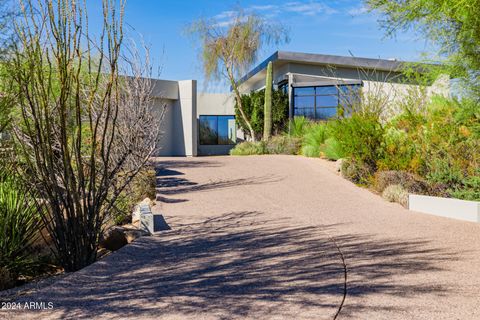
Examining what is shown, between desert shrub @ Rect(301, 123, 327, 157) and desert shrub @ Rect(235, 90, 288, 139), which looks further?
desert shrub @ Rect(235, 90, 288, 139)

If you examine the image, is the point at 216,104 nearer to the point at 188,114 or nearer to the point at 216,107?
the point at 216,107

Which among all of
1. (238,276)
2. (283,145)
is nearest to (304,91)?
(283,145)

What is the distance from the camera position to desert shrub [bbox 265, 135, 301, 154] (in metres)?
21.3

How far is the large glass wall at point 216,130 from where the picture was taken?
2914 cm

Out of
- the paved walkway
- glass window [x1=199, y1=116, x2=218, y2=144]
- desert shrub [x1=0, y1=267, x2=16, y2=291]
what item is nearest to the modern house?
glass window [x1=199, y1=116, x2=218, y2=144]

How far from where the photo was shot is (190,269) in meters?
5.62

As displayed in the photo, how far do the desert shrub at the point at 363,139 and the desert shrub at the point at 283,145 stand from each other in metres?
7.37

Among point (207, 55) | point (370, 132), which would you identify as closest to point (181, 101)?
point (207, 55)

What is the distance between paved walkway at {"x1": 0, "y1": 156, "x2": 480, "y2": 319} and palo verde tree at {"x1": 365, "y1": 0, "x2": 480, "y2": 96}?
8.72 ft

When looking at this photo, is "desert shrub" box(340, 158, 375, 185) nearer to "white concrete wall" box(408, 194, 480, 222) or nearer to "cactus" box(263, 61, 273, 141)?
"white concrete wall" box(408, 194, 480, 222)

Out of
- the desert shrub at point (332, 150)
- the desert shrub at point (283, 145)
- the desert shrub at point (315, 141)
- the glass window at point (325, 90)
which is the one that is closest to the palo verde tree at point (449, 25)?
the desert shrub at point (332, 150)

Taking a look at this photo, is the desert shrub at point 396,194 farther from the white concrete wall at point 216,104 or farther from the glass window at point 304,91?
the white concrete wall at point 216,104

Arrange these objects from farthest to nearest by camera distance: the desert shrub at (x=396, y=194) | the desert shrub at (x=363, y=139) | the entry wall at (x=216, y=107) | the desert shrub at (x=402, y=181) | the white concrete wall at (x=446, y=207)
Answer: the entry wall at (x=216, y=107), the desert shrub at (x=363, y=139), the desert shrub at (x=402, y=181), the desert shrub at (x=396, y=194), the white concrete wall at (x=446, y=207)

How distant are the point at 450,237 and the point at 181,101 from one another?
63.4 feet
